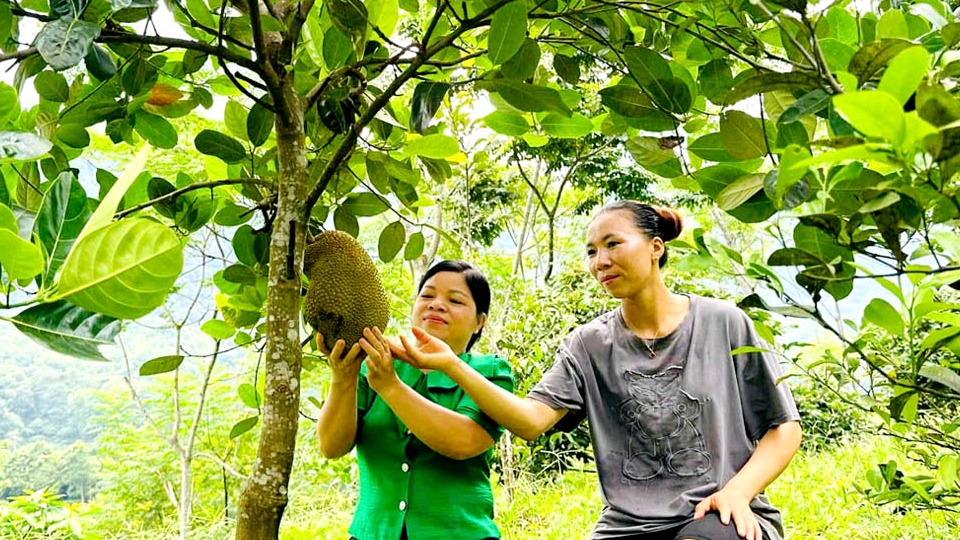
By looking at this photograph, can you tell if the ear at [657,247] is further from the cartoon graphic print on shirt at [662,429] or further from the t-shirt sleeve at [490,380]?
the t-shirt sleeve at [490,380]

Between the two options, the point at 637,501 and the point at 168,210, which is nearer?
the point at 168,210

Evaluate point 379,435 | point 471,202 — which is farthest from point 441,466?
point 471,202

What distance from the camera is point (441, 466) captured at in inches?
48.0

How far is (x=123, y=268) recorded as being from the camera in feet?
1.06

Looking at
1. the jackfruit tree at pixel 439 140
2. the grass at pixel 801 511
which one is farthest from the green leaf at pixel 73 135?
the grass at pixel 801 511

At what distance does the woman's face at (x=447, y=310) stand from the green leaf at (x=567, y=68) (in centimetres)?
57

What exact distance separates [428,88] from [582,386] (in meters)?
0.76

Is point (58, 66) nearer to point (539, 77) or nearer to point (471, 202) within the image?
point (539, 77)

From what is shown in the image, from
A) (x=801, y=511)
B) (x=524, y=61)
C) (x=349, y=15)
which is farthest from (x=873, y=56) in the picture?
(x=801, y=511)

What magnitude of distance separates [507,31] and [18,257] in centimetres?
43

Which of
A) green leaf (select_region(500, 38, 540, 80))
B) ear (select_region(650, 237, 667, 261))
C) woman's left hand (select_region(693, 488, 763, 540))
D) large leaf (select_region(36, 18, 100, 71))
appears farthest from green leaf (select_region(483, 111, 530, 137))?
woman's left hand (select_region(693, 488, 763, 540))

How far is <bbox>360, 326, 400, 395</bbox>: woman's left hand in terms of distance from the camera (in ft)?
3.02

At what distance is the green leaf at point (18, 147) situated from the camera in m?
0.44

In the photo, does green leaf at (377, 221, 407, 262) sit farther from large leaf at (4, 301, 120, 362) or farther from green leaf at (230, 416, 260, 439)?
large leaf at (4, 301, 120, 362)
